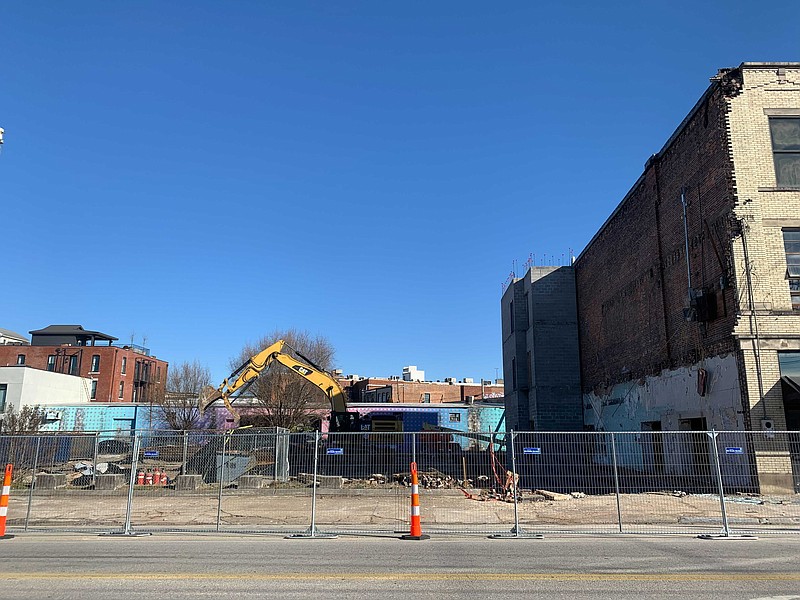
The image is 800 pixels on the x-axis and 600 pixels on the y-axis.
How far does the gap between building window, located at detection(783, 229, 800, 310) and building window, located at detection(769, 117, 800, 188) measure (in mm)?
1640

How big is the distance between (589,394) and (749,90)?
19673 millimetres

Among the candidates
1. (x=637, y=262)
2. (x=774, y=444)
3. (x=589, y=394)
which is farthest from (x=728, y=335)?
(x=589, y=394)

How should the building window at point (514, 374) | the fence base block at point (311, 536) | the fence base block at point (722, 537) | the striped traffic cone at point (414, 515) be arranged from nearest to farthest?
the striped traffic cone at point (414, 515)
the fence base block at point (722, 537)
the fence base block at point (311, 536)
the building window at point (514, 374)

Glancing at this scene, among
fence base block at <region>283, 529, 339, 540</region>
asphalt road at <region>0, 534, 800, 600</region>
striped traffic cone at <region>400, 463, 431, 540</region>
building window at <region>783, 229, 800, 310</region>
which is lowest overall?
fence base block at <region>283, 529, 339, 540</region>

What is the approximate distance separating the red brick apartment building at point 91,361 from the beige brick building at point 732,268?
4970 cm

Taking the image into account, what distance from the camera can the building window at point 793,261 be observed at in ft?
61.1

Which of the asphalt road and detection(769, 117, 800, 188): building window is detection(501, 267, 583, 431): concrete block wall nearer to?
detection(769, 117, 800, 188): building window

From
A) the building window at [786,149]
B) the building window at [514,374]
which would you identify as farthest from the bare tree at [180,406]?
the building window at [786,149]

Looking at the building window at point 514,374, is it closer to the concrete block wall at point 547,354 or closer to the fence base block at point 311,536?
the concrete block wall at point 547,354

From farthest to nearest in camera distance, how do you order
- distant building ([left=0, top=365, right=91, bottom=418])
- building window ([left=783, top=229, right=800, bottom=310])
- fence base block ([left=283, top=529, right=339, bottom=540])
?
distant building ([left=0, top=365, right=91, bottom=418]) → building window ([left=783, top=229, right=800, bottom=310]) → fence base block ([left=283, top=529, right=339, bottom=540])

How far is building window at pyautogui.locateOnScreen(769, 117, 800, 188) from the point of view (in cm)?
1944

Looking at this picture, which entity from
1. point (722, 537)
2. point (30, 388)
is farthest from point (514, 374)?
point (30, 388)

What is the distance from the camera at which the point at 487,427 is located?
2133 inches

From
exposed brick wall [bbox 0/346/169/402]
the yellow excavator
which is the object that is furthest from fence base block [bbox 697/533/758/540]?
exposed brick wall [bbox 0/346/169/402]
